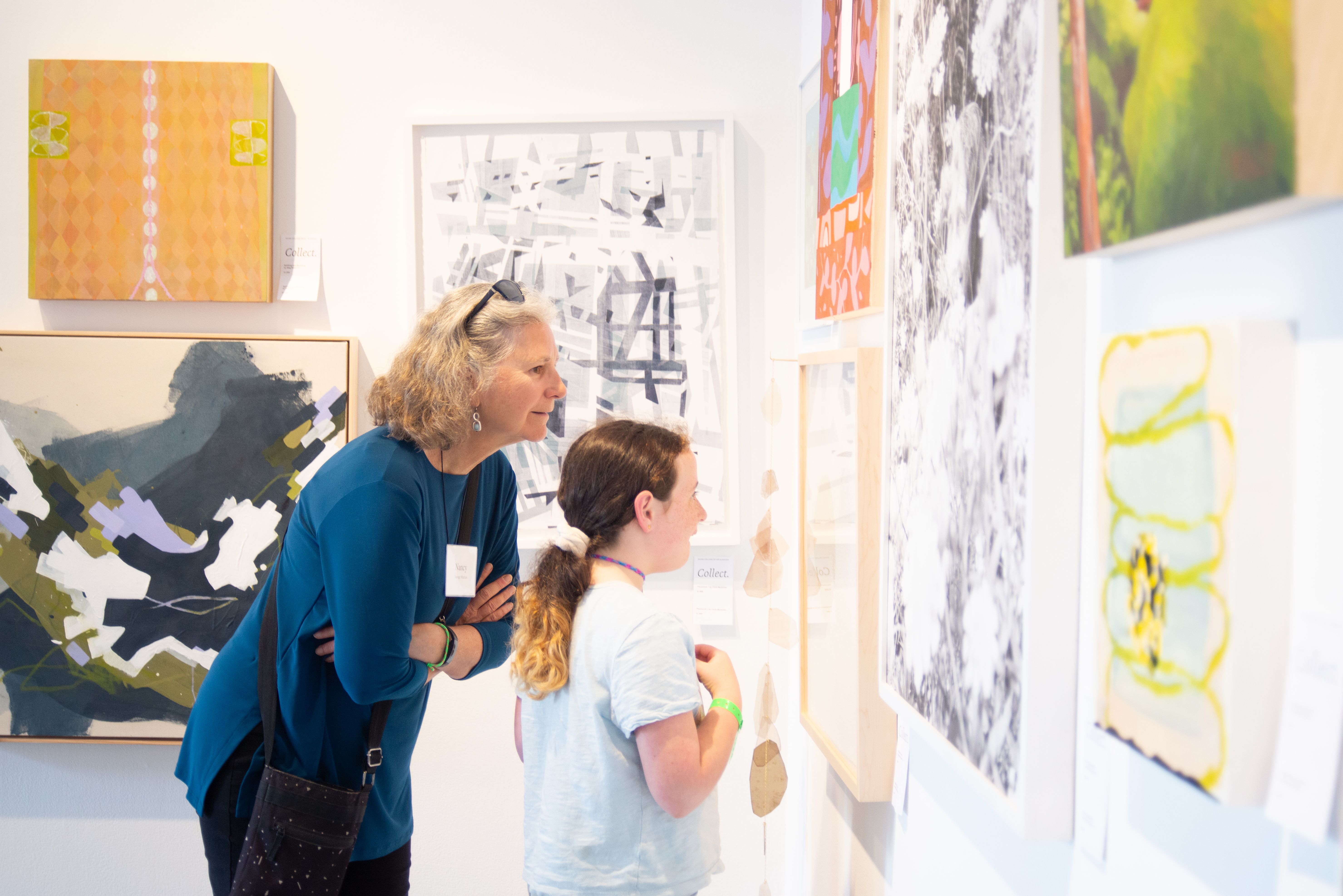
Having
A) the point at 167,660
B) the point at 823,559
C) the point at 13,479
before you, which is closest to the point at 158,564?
the point at 167,660

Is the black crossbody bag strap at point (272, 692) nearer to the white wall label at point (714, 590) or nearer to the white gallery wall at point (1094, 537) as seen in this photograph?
the white gallery wall at point (1094, 537)

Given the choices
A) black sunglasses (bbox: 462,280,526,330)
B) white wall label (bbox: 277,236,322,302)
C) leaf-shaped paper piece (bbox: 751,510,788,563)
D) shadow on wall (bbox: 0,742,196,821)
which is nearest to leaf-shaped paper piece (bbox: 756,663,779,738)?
leaf-shaped paper piece (bbox: 751,510,788,563)

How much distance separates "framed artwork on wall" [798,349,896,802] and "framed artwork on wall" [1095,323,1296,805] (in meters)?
0.72

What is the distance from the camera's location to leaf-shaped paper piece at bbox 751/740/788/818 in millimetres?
1821

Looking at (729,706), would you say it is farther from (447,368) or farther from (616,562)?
(447,368)

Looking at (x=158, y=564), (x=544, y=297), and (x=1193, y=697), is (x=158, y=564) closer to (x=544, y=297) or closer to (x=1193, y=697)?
(x=544, y=297)

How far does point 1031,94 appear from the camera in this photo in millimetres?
797

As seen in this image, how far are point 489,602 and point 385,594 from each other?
39cm

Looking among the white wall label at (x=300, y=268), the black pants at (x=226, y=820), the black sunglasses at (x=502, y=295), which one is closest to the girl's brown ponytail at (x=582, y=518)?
the black sunglasses at (x=502, y=295)

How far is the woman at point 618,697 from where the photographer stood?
129cm

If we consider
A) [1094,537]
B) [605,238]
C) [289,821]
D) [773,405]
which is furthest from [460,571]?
[1094,537]

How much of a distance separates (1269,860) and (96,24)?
9.89ft

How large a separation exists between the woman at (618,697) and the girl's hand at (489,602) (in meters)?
0.34

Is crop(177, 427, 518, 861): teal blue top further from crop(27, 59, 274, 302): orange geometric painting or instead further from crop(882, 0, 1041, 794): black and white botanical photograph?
crop(27, 59, 274, 302): orange geometric painting
